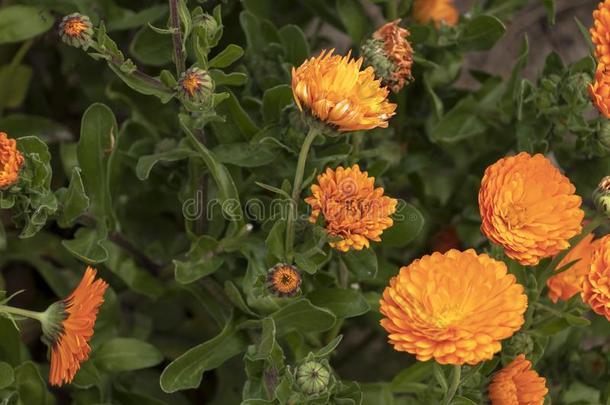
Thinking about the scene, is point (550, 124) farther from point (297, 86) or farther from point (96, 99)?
point (96, 99)

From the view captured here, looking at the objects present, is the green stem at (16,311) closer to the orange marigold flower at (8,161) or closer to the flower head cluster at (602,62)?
the orange marigold flower at (8,161)

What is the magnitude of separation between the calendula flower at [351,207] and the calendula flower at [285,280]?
81mm

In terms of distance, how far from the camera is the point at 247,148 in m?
1.51

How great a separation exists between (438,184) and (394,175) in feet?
0.77

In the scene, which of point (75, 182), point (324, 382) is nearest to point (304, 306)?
point (324, 382)

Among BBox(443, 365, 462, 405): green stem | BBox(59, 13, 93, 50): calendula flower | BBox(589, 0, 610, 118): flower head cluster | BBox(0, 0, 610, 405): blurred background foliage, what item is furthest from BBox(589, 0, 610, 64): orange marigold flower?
BBox(59, 13, 93, 50): calendula flower

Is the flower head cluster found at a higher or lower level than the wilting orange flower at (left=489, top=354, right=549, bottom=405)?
higher

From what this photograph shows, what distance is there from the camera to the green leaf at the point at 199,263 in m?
1.49

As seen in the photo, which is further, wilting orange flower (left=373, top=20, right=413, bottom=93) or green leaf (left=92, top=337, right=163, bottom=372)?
green leaf (left=92, top=337, right=163, bottom=372)

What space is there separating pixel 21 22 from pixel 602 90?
1.09 meters

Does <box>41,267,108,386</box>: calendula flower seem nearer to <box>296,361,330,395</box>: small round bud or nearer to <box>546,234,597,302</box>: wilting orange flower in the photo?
<box>296,361,330,395</box>: small round bud

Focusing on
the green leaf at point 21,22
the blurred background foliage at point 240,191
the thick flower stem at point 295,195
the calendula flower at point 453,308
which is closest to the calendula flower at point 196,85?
the blurred background foliage at point 240,191

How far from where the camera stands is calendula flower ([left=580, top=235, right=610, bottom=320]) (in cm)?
125

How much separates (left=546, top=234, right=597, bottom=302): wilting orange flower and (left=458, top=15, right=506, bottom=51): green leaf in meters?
0.43
